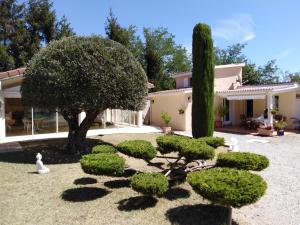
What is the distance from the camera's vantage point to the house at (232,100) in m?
24.0

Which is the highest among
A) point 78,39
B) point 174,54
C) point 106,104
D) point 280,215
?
point 174,54

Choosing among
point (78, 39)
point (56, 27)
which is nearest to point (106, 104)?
point (78, 39)

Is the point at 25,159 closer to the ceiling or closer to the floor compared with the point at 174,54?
closer to the floor

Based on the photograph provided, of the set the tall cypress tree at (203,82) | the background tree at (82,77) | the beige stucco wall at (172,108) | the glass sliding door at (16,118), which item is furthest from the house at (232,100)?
the glass sliding door at (16,118)

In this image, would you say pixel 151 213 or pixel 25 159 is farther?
pixel 25 159

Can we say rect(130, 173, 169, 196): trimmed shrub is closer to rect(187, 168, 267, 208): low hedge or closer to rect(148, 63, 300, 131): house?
rect(187, 168, 267, 208): low hedge

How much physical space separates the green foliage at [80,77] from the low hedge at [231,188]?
25.9 feet

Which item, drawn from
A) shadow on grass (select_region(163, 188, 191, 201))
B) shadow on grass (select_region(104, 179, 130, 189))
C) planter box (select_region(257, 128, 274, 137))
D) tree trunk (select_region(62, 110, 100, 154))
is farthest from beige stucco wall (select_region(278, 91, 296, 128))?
shadow on grass (select_region(104, 179, 130, 189))

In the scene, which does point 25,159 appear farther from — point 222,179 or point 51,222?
point 222,179

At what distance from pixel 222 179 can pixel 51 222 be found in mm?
4187

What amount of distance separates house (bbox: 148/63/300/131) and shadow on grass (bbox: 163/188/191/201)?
1556 centimetres

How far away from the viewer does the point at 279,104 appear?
26078 millimetres

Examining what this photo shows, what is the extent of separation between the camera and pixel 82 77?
1299cm

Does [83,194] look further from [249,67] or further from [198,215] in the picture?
[249,67]
